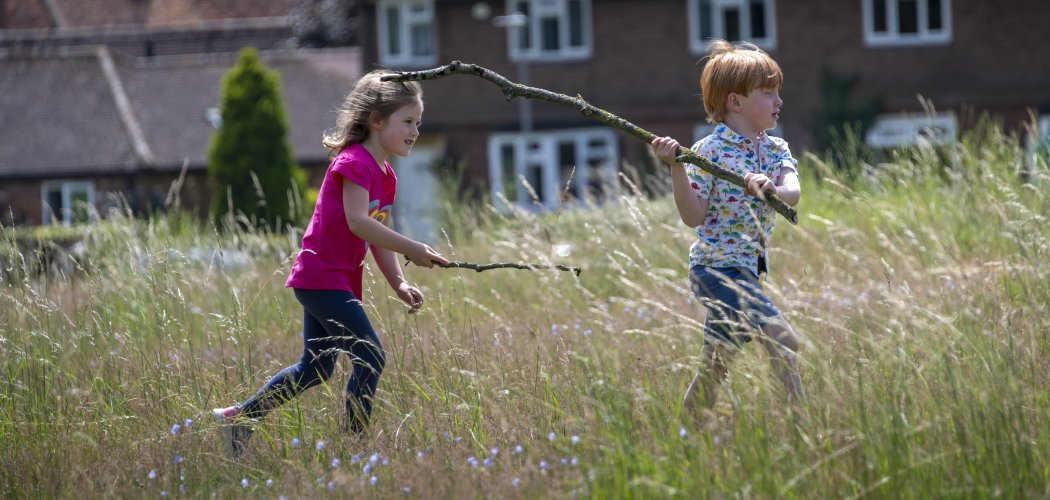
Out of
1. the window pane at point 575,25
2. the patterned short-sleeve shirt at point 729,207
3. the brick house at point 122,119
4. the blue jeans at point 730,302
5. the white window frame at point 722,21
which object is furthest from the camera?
the brick house at point 122,119

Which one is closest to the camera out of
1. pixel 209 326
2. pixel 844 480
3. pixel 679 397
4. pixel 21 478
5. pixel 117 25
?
pixel 844 480

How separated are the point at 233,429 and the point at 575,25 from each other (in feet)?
85.6

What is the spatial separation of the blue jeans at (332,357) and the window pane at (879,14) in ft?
84.5

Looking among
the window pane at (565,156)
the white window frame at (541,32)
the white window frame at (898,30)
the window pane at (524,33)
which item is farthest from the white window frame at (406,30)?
the white window frame at (898,30)

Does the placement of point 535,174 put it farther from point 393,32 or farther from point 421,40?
point 393,32

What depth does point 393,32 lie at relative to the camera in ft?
101

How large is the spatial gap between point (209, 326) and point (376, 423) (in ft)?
7.65

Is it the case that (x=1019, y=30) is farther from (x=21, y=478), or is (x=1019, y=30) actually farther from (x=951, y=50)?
(x=21, y=478)

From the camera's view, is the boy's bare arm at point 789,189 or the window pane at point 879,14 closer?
the boy's bare arm at point 789,189

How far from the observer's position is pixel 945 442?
3.72 meters

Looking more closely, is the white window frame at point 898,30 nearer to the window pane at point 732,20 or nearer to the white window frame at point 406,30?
the window pane at point 732,20

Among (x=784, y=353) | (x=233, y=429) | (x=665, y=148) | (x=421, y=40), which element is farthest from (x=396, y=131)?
(x=421, y=40)

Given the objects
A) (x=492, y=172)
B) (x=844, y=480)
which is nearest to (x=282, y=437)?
(x=844, y=480)

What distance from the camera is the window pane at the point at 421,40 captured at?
100 feet
